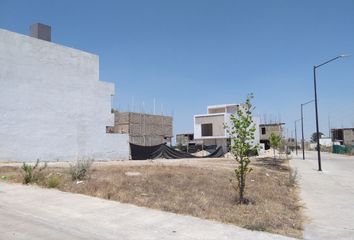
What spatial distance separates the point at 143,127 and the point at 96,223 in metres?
47.4

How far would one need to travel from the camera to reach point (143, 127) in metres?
55.7

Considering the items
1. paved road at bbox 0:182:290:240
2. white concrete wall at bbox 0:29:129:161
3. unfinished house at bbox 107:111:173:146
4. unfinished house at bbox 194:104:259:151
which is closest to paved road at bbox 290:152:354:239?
paved road at bbox 0:182:290:240

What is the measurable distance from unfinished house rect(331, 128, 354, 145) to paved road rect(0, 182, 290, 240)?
5079 inches

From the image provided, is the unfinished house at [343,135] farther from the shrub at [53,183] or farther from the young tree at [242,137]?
the shrub at [53,183]

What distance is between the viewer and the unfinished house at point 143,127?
5338cm

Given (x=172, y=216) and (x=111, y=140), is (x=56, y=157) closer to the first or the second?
(x=111, y=140)

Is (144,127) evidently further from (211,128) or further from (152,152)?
(211,128)

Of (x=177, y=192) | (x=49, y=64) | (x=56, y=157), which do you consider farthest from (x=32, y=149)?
(x=177, y=192)

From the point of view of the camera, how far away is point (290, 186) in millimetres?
18516

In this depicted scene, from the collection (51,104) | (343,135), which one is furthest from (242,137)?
(343,135)

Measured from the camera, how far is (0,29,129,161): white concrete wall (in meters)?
25.4

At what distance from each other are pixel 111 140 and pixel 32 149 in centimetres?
790

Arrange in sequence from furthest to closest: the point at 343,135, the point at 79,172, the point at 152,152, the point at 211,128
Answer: the point at 343,135
the point at 211,128
the point at 152,152
the point at 79,172

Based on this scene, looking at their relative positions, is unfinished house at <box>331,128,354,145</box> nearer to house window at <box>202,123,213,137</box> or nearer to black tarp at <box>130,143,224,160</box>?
house window at <box>202,123,213,137</box>
